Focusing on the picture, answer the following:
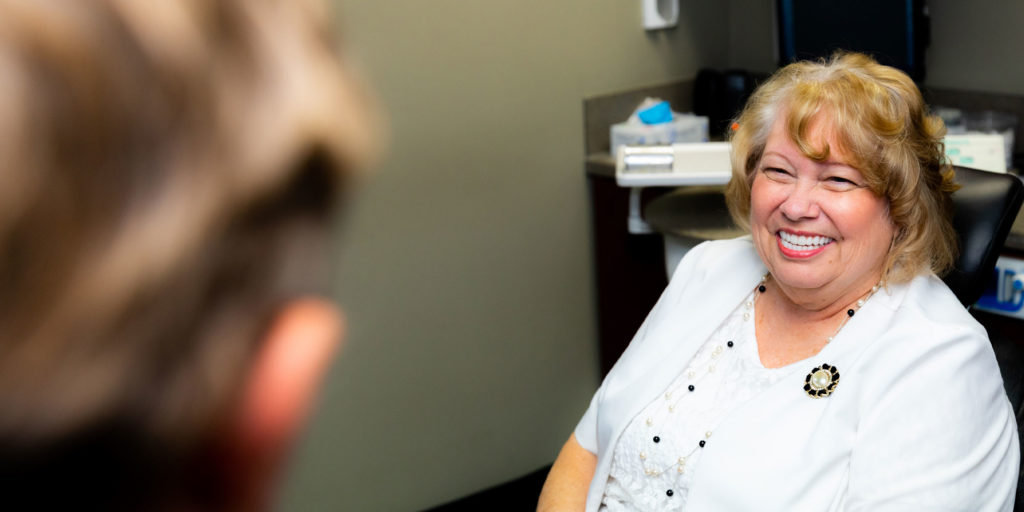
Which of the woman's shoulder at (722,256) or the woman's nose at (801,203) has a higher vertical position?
the woman's nose at (801,203)

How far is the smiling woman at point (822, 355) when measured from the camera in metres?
1.46

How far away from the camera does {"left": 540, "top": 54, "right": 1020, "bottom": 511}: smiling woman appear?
4.80ft

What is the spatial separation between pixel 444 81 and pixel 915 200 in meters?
1.33

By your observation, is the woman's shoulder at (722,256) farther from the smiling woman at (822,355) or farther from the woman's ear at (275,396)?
the woman's ear at (275,396)

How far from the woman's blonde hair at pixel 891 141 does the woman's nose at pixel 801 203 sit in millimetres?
59

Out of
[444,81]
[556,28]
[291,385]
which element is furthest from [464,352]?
[291,385]

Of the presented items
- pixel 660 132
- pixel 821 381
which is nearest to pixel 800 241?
pixel 821 381

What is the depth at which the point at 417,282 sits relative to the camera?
2.67 metres

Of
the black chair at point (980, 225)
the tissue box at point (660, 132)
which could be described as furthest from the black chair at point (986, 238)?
the tissue box at point (660, 132)

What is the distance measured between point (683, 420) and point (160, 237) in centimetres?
152

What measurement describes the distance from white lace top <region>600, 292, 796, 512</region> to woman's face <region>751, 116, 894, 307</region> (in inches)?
5.6

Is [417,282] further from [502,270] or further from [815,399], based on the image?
[815,399]

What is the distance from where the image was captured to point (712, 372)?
173 centimetres

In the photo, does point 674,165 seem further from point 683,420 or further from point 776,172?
point 683,420
